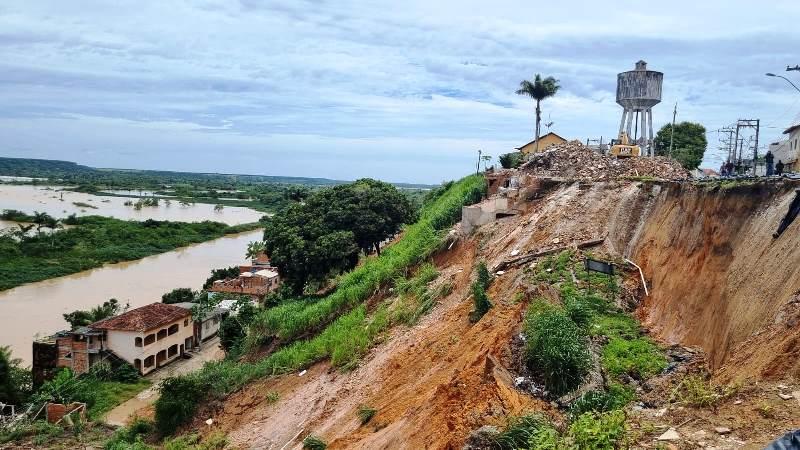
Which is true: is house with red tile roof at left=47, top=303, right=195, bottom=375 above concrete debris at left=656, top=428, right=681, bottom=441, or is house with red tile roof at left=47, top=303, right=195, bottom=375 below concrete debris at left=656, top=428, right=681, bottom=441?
below

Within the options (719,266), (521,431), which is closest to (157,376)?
(521,431)

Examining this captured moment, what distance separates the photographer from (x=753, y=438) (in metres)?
5.63

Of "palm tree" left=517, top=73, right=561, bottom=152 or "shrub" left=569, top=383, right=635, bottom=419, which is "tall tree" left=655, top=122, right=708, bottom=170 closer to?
"palm tree" left=517, top=73, right=561, bottom=152

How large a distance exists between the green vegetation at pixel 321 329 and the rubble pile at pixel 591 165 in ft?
9.29

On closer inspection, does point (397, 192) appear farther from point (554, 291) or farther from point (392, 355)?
point (554, 291)

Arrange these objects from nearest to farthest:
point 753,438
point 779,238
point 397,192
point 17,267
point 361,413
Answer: point 753,438
point 779,238
point 361,413
point 397,192
point 17,267

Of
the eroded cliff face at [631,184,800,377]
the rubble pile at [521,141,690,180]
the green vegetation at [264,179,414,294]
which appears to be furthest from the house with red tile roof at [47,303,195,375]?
the eroded cliff face at [631,184,800,377]

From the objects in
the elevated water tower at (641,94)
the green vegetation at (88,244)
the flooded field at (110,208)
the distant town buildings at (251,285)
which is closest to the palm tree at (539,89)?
the elevated water tower at (641,94)

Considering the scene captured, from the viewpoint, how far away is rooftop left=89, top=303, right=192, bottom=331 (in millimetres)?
23031

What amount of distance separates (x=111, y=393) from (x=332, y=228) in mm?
10167

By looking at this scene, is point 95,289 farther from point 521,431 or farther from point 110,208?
point 110,208

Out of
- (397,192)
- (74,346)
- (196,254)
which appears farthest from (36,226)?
(397,192)

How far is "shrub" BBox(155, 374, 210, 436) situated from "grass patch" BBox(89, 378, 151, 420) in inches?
184

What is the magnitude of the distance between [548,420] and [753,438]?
82.3 inches
